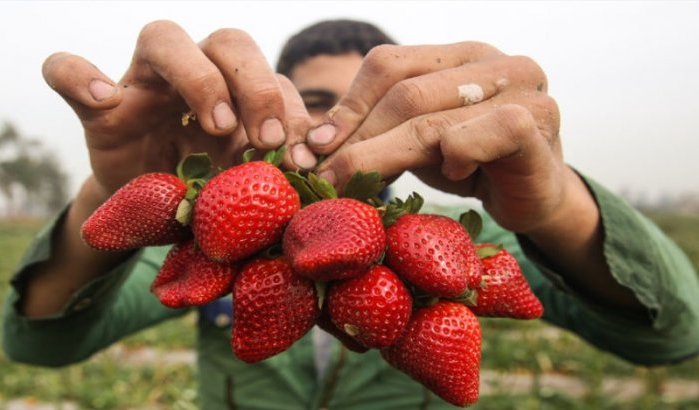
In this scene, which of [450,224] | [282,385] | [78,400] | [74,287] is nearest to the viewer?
[450,224]

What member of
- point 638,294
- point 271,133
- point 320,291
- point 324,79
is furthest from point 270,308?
point 324,79

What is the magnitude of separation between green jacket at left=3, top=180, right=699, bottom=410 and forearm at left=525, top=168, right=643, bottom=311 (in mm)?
24

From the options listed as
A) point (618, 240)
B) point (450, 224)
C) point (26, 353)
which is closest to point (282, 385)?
point (26, 353)

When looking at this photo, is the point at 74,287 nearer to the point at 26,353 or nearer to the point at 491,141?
the point at 26,353

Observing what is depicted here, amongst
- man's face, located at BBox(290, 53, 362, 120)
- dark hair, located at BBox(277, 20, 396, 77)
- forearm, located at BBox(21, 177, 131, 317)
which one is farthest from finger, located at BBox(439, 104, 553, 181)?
dark hair, located at BBox(277, 20, 396, 77)

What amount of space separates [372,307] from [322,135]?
33 cm

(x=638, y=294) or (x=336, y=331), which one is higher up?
(x=336, y=331)

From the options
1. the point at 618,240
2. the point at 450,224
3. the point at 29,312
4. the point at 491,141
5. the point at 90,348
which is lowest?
the point at 90,348

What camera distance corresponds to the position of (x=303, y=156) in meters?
0.99

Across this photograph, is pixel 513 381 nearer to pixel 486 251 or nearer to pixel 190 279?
pixel 486 251

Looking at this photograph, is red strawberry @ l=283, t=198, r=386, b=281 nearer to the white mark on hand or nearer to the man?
the man

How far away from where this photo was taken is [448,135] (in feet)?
3.00

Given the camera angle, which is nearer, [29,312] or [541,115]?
[541,115]

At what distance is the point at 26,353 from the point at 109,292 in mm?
404
